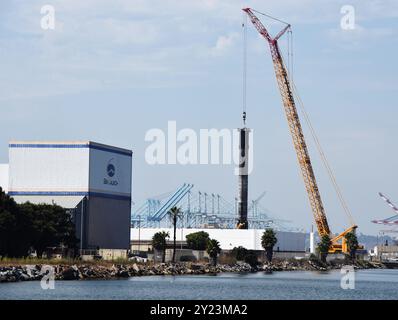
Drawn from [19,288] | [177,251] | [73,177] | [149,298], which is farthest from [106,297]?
[177,251]

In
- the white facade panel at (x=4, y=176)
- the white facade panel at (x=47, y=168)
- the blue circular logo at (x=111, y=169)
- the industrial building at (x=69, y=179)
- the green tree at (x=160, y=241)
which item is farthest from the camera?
the blue circular logo at (x=111, y=169)

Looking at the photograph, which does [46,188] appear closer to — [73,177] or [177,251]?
[73,177]

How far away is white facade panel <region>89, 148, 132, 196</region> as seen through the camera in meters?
180

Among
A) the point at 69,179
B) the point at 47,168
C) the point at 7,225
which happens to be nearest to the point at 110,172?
the point at 69,179

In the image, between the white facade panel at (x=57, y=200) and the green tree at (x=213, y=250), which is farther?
the green tree at (x=213, y=250)


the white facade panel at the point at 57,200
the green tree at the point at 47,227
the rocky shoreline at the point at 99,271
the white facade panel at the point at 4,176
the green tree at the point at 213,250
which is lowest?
the rocky shoreline at the point at 99,271

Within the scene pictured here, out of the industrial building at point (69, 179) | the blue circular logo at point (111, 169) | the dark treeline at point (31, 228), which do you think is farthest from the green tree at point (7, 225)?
the blue circular logo at point (111, 169)

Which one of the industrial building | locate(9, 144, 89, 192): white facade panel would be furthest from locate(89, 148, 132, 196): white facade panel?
locate(9, 144, 89, 192): white facade panel

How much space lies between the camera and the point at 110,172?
184m

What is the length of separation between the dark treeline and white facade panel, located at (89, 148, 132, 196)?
20.3 metres

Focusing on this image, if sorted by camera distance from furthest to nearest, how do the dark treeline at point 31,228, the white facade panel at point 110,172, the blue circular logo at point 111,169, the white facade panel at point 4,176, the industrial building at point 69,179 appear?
the blue circular logo at point 111,169 < the white facade panel at point 4,176 < the white facade panel at point 110,172 < the industrial building at point 69,179 < the dark treeline at point 31,228

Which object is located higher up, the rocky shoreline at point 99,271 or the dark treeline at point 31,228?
the dark treeline at point 31,228

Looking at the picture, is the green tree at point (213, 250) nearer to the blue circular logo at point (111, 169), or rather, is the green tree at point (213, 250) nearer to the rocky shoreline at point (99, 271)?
the rocky shoreline at point (99, 271)

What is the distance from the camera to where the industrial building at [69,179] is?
177 meters
